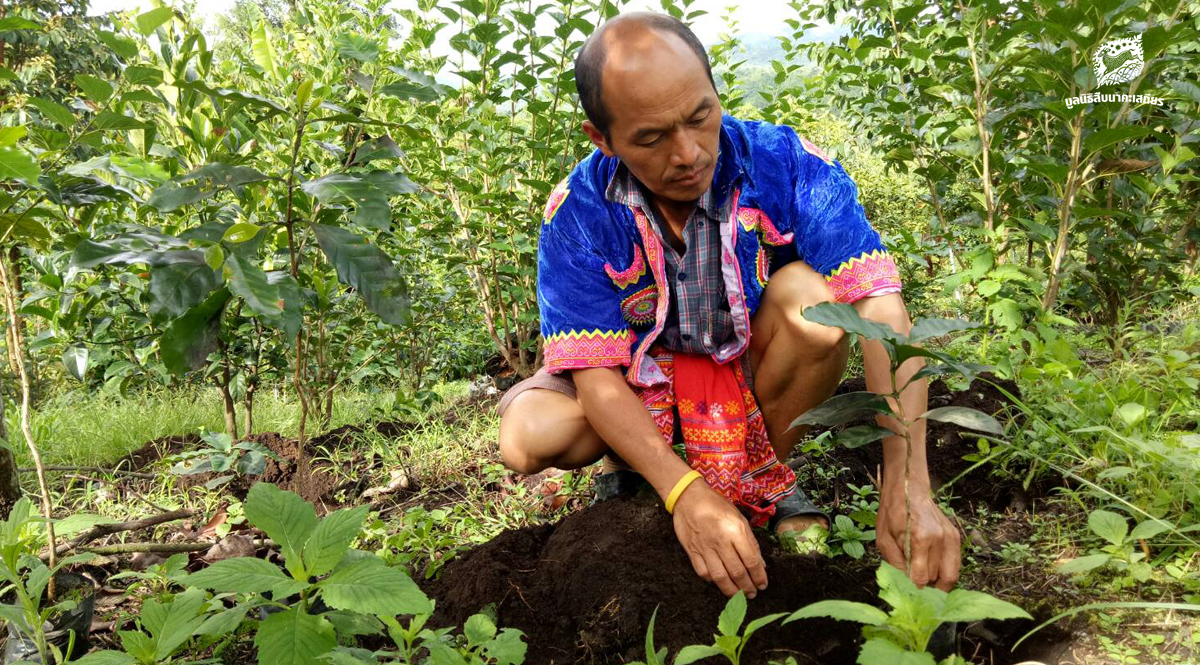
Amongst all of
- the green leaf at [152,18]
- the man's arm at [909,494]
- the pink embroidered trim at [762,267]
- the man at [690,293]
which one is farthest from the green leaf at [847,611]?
the green leaf at [152,18]

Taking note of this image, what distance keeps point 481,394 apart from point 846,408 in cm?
346

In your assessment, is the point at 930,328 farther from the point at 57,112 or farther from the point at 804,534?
the point at 57,112

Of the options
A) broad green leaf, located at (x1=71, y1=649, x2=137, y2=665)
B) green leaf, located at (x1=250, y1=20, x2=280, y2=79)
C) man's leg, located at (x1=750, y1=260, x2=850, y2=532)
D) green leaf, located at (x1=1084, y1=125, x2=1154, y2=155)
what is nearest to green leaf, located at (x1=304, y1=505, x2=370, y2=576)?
broad green leaf, located at (x1=71, y1=649, x2=137, y2=665)

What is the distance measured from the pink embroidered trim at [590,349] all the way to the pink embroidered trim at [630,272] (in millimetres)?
153

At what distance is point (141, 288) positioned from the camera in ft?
8.96

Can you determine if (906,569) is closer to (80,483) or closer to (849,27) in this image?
(80,483)

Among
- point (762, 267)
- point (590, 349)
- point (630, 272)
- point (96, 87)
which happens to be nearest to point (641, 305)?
point (630, 272)

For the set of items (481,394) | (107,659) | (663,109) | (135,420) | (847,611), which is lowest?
(481,394)

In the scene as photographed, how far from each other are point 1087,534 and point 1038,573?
22 cm

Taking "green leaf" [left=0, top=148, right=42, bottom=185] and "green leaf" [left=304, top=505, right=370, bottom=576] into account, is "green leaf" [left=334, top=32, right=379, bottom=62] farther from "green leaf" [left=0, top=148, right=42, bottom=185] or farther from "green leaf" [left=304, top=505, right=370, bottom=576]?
"green leaf" [left=304, top=505, right=370, bottom=576]

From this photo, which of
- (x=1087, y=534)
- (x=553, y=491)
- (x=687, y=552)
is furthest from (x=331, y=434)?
(x=1087, y=534)

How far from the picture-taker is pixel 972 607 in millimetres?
998

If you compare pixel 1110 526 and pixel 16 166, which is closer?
pixel 16 166

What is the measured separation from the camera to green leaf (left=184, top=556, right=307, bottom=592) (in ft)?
3.82
